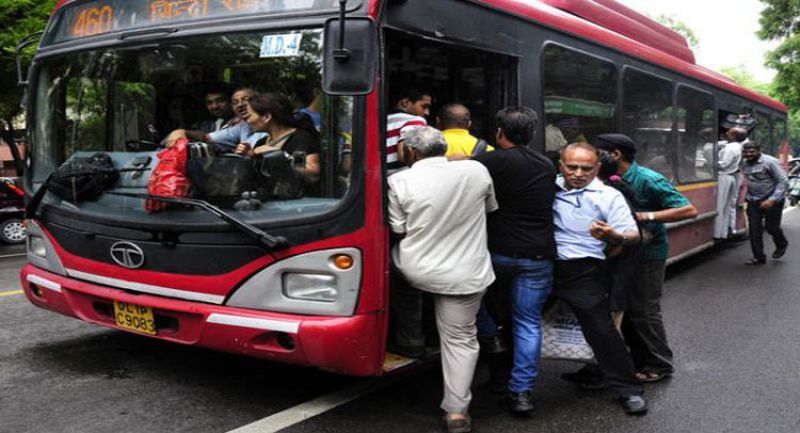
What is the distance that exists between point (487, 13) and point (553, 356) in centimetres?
205

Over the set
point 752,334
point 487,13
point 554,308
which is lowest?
point 752,334

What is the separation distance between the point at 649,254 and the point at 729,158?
19.0 feet

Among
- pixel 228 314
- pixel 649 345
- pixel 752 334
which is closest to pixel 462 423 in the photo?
pixel 228 314

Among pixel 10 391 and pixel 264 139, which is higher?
pixel 264 139

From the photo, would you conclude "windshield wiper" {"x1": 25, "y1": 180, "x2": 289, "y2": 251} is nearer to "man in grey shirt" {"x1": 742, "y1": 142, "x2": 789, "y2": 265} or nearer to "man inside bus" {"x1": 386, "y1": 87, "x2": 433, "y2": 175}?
"man inside bus" {"x1": 386, "y1": 87, "x2": 433, "y2": 175}

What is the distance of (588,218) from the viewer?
12.9ft

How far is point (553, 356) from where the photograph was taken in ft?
13.8

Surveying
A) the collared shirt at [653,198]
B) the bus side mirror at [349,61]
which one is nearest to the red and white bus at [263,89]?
the bus side mirror at [349,61]

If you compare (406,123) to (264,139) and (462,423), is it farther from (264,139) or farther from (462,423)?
(462,423)

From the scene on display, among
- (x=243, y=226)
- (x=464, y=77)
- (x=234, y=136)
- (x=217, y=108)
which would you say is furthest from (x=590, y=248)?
(x=217, y=108)

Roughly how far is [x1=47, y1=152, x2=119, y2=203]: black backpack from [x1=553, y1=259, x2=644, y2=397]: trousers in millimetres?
2563

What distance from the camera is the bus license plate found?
3.98 m

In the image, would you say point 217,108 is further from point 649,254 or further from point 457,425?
point 649,254

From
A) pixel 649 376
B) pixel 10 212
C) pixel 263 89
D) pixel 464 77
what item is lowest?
pixel 649 376
